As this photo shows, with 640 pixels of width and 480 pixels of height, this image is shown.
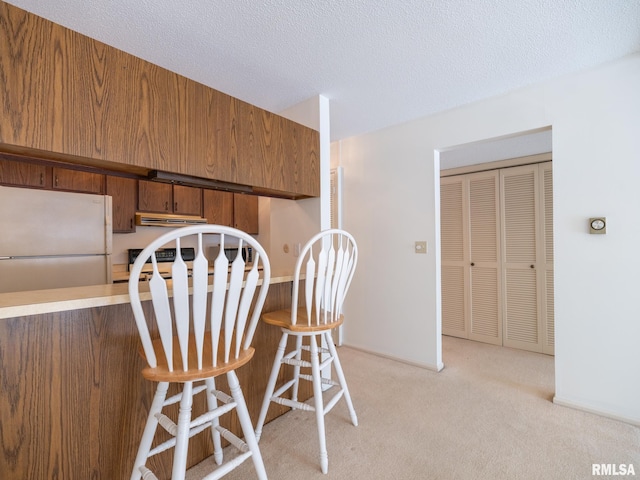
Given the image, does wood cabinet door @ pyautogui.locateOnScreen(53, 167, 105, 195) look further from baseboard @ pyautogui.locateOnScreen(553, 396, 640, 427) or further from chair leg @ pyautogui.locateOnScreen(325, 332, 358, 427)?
baseboard @ pyautogui.locateOnScreen(553, 396, 640, 427)

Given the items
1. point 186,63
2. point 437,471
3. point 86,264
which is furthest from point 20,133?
point 437,471

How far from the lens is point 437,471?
145cm

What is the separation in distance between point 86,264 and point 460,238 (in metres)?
3.83

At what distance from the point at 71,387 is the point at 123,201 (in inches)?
96.6

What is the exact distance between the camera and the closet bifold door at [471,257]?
336 cm

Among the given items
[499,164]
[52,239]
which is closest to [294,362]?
[52,239]

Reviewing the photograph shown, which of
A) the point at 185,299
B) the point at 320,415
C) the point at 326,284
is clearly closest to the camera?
the point at 185,299

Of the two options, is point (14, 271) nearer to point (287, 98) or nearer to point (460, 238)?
point (287, 98)

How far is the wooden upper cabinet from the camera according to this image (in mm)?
1081

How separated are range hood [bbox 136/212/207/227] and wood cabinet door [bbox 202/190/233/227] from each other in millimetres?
127

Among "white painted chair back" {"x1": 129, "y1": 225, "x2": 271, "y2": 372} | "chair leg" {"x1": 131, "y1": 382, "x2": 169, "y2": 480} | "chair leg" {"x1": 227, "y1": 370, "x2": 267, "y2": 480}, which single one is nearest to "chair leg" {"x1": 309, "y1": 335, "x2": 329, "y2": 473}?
"chair leg" {"x1": 227, "y1": 370, "x2": 267, "y2": 480}

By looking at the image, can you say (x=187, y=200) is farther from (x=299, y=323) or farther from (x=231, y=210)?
(x=299, y=323)

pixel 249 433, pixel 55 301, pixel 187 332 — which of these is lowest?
pixel 249 433

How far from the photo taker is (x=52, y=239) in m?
2.37
